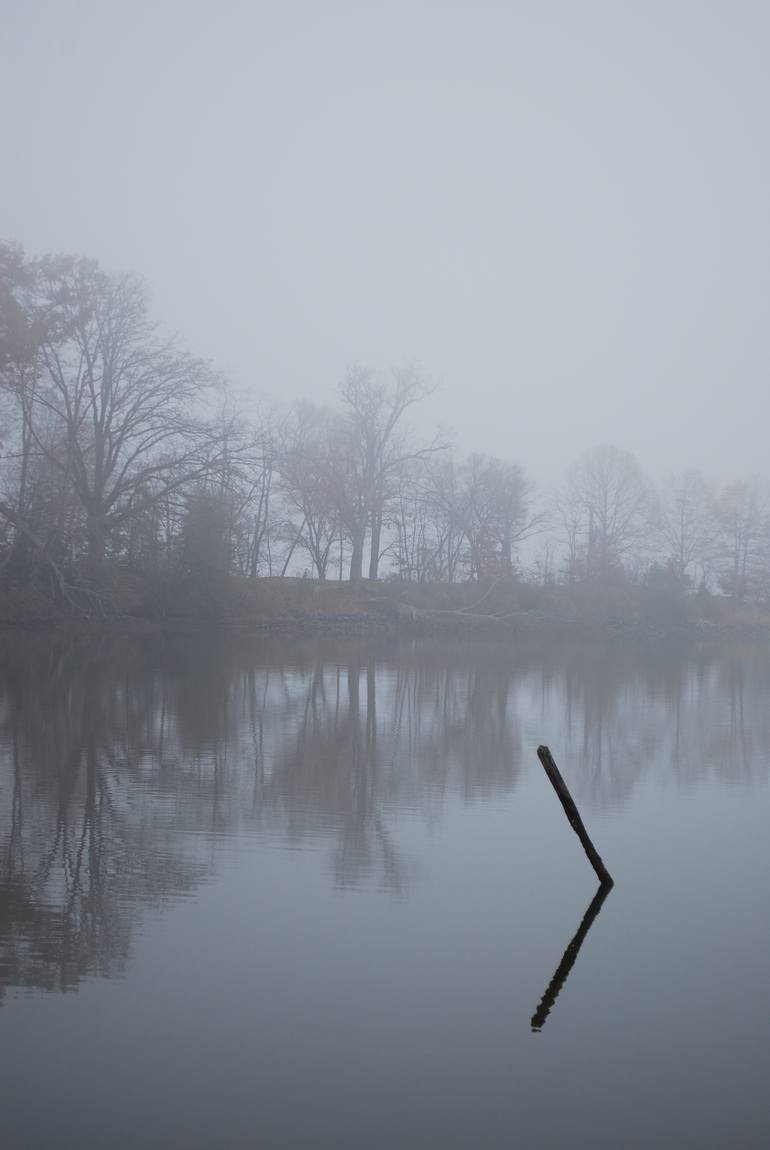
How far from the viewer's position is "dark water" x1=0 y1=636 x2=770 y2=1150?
4727 mm

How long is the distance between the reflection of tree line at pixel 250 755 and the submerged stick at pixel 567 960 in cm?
155

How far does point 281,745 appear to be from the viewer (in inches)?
568

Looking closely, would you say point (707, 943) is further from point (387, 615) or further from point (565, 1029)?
point (387, 615)

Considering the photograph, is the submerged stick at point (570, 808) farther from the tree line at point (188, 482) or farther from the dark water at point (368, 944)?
the tree line at point (188, 482)

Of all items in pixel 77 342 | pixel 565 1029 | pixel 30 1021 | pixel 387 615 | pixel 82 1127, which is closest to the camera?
pixel 82 1127

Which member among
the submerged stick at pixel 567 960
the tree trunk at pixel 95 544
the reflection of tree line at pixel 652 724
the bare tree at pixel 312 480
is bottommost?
the submerged stick at pixel 567 960

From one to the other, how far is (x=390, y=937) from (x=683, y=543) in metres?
68.1

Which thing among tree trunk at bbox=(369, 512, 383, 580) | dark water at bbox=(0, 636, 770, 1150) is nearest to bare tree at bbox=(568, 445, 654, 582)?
tree trunk at bbox=(369, 512, 383, 580)

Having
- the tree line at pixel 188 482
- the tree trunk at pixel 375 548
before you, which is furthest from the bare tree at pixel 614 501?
the tree trunk at pixel 375 548

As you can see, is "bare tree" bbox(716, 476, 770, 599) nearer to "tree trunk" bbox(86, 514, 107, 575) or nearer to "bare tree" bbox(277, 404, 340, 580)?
"bare tree" bbox(277, 404, 340, 580)

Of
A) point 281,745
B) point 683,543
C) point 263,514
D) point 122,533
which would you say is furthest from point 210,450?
point 683,543

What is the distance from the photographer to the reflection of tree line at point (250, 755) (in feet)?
25.1

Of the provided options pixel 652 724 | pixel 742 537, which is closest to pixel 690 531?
pixel 742 537

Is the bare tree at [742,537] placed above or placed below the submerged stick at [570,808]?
above
